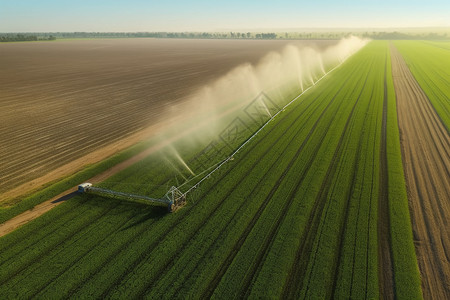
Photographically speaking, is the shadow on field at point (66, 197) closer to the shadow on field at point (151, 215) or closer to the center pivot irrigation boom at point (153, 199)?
the center pivot irrigation boom at point (153, 199)

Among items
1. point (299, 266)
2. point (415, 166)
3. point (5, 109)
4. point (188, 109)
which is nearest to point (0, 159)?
point (5, 109)

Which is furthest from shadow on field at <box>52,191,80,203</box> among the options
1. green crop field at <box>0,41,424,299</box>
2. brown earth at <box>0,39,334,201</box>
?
brown earth at <box>0,39,334,201</box>

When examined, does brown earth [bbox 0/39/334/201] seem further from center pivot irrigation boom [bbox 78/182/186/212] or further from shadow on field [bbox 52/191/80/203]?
center pivot irrigation boom [bbox 78/182/186/212]

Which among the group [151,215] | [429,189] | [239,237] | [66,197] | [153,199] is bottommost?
[429,189]

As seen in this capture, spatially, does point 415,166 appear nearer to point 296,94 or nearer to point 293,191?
point 293,191

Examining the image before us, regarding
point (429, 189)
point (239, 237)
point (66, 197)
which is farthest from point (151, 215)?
point (429, 189)

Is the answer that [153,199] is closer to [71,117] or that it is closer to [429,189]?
[429,189]
